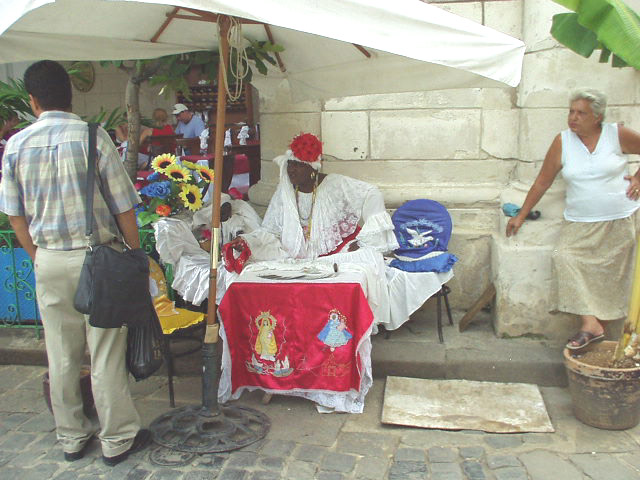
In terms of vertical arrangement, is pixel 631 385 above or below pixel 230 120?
below

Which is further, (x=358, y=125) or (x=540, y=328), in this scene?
(x=358, y=125)

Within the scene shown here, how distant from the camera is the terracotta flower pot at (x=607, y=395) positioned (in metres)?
3.77

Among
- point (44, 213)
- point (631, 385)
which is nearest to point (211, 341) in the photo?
point (44, 213)

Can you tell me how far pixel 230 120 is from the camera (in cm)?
1029

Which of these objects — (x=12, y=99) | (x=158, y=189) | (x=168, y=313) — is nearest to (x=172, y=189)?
(x=158, y=189)

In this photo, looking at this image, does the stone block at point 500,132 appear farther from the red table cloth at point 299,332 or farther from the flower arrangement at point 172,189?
the flower arrangement at point 172,189

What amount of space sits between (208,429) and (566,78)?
10.8 feet

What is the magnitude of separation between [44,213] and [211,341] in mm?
1108

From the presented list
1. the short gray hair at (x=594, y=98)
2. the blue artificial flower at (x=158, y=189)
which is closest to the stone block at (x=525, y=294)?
the short gray hair at (x=594, y=98)

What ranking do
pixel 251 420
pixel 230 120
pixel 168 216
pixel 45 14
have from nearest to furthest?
pixel 45 14 < pixel 251 420 < pixel 168 216 < pixel 230 120

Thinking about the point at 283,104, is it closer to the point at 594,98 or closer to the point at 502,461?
the point at 594,98

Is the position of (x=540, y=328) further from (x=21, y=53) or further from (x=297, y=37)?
(x=21, y=53)

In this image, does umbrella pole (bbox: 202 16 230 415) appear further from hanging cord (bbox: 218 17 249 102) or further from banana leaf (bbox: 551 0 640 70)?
banana leaf (bbox: 551 0 640 70)

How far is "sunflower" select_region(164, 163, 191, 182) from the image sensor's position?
4.69m
